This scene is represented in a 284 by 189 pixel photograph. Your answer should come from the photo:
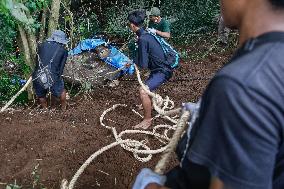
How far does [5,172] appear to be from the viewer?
144 inches

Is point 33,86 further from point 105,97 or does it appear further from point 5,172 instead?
point 5,172

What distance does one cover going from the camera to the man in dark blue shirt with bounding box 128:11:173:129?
5609 millimetres

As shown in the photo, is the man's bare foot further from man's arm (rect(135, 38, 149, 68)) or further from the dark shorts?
the dark shorts

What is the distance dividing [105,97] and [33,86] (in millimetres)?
1416

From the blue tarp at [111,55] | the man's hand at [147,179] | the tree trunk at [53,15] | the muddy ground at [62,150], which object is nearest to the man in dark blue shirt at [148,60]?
the muddy ground at [62,150]

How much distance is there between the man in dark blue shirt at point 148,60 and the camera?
561cm

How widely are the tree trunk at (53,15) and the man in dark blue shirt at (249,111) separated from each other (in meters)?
6.09

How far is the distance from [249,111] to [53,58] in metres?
6.02

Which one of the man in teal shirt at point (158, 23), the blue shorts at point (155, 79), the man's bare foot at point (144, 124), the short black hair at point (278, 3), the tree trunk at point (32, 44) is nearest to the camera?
the short black hair at point (278, 3)

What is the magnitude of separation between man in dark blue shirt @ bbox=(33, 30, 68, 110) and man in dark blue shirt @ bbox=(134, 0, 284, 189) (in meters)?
5.70

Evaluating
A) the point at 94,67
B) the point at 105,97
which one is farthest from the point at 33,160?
the point at 94,67

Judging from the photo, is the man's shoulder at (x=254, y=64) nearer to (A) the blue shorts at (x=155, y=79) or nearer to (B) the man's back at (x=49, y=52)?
(A) the blue shorts at (x=155, y=79)

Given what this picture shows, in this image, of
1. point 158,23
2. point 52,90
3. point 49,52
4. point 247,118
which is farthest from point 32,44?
point 247,118

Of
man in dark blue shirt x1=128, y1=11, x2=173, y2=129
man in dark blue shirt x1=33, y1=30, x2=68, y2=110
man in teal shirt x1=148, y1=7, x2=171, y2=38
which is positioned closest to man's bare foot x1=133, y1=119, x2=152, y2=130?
man in dark blue shirt x1=128, y1=11, x2=173, y2=129
